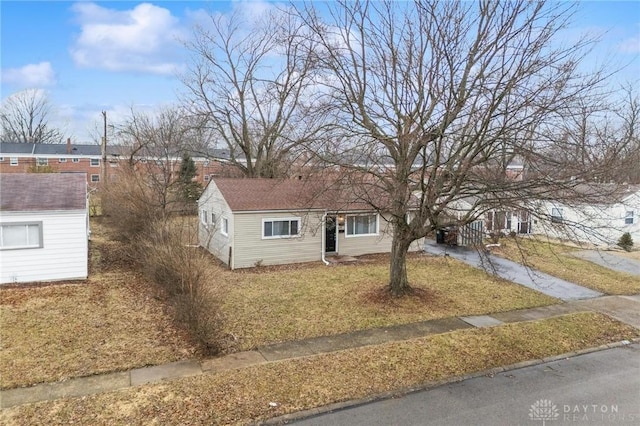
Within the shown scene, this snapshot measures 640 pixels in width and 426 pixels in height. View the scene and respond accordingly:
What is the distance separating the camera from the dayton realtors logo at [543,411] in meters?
6.40

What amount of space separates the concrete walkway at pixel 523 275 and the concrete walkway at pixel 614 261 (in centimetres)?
336

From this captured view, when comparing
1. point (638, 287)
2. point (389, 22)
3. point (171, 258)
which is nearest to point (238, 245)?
point (171, 258)

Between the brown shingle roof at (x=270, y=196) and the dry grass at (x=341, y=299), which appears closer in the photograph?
the dry grass at (x=341, y=299)

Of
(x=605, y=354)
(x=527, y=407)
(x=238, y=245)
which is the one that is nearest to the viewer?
(x=527, y=407)

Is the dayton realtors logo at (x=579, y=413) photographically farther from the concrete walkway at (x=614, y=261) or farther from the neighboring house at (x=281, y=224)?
the concrete walkway at (x=614, y=261)

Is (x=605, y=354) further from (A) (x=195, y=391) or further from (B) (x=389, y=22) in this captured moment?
(B) (x=389, y=22)

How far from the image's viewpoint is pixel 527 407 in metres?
6.70

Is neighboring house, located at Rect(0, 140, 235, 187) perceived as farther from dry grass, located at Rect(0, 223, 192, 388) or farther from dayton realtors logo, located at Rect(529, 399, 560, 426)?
dayton realtors logo, located at Rect(529, 399, 560, 426)

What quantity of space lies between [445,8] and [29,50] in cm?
1170

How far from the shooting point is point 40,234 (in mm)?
13508

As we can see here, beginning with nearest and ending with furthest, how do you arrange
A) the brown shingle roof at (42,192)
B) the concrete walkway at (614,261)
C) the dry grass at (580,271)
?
the brown shingle roof at (42,192) → the dry grass at (580,271) → the concrete walkway at (614,261)

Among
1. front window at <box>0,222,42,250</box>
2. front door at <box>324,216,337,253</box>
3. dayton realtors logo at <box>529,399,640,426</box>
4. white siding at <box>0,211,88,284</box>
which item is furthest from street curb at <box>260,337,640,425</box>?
front door at <box>324,216,337,253</box>

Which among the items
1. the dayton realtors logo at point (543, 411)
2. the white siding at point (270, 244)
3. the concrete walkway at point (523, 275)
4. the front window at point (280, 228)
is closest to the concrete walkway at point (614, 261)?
the concrete walkway at point (523, 275)

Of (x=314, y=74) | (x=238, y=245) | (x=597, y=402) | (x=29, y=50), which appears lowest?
(x=597, y=402)
